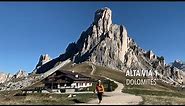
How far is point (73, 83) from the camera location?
5197 inches

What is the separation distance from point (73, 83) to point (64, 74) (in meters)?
6.41

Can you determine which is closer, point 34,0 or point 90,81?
point 34,0

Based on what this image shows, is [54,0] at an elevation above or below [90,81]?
above

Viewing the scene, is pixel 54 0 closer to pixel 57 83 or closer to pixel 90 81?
pixel 57 83

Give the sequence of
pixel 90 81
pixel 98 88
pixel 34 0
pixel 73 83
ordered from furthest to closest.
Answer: pixel 90 81, pixel 73 83, pixel 34 0, pixel 98 88

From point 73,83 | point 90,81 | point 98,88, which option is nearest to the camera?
point 98,88

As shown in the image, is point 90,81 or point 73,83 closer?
point 73,83

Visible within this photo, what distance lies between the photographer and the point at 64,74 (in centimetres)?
13575

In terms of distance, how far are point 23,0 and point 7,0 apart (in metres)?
4.52

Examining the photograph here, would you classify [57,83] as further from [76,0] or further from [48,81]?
[76,0]

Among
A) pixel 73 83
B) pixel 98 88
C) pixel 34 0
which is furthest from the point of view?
pixel 73 83

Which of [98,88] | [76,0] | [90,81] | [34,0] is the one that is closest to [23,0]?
[34,0]

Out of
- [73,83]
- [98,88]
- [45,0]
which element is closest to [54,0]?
[45,0]

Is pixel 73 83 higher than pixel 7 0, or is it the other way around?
pixel 7 0
